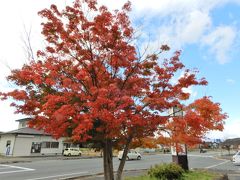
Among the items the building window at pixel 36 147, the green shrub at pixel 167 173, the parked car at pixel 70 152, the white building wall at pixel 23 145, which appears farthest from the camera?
the parked car at pixel 70 152

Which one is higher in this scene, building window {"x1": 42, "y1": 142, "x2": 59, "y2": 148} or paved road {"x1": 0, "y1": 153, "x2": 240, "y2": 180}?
building window {"x1": 42, "y1": 142, "x2": 59, "y2": 148}

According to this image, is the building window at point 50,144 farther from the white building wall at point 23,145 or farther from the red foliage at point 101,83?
the red foliage at point 101,83

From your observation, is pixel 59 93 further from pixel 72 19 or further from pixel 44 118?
pixel 72 19

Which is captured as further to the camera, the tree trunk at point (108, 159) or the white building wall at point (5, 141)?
the white building wall at point (5, 141)

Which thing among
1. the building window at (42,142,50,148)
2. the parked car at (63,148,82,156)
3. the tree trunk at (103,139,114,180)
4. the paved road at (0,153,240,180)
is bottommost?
the paved road at (0,153,240,180)

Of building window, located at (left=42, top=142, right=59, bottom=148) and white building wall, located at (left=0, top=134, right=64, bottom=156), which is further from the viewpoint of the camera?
building window, located at (left=42, top=142, right=59, bottom=148)

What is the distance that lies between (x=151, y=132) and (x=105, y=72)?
2.67 meters

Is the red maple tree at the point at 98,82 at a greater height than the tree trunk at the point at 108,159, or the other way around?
the red maple tree at the point at 98,82

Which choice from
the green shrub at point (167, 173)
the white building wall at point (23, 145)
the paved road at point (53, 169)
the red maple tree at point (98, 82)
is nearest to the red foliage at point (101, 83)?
the red maple tree at point (98, 82)

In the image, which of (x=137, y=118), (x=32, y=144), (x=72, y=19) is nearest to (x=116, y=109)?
(x=137, y=118)

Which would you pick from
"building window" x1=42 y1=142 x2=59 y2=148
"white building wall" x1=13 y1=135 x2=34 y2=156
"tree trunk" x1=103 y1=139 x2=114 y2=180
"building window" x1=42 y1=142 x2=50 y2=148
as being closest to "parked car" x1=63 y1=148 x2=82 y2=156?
"building window" x1=42 y1=142 x2=59 y2=148

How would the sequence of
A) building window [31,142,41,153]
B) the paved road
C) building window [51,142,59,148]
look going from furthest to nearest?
building window [51,142,59,148], building window [31,142,41,153], the paved road

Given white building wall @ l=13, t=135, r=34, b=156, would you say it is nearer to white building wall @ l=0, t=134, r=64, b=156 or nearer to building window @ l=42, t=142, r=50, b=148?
white building wall @ l=0, t=134, r=64, b=156

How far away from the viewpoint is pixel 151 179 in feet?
35.5
